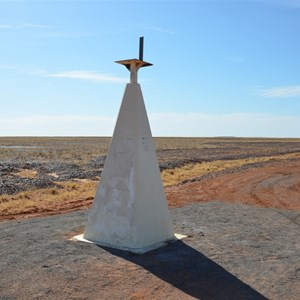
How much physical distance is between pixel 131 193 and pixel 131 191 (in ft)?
0.12

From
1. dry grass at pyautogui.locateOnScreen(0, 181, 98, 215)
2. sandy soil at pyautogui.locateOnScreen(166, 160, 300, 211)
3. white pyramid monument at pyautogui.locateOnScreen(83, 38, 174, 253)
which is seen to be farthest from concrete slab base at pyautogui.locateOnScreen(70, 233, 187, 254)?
sandy soil at pyautogui.locateOnScreen(166, 160, 300, 211)

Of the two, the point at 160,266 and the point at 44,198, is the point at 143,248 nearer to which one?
the point at 160,266

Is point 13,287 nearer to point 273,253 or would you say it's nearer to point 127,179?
point 127,179

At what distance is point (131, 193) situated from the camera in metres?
8.25

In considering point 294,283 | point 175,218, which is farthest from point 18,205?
point 294,283

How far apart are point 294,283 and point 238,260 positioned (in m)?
1.22

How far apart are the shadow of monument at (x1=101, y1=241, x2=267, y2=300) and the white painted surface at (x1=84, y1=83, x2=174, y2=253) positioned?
351 mm

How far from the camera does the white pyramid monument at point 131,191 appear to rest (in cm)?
820

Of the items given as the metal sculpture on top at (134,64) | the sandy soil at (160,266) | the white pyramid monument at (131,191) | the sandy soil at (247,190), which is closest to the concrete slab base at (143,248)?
the white pyramid monument at (131,191)

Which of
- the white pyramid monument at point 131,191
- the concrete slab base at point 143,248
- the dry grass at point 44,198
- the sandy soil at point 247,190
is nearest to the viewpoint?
the concrete slab base at point 143,248

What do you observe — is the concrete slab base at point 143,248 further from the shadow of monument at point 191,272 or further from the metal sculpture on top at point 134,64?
the metal sculpture on top at point 134,64

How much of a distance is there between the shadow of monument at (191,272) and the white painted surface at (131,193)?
1.15 ft

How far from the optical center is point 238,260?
752 cm

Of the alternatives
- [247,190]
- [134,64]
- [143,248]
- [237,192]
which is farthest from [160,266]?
[247,190]
